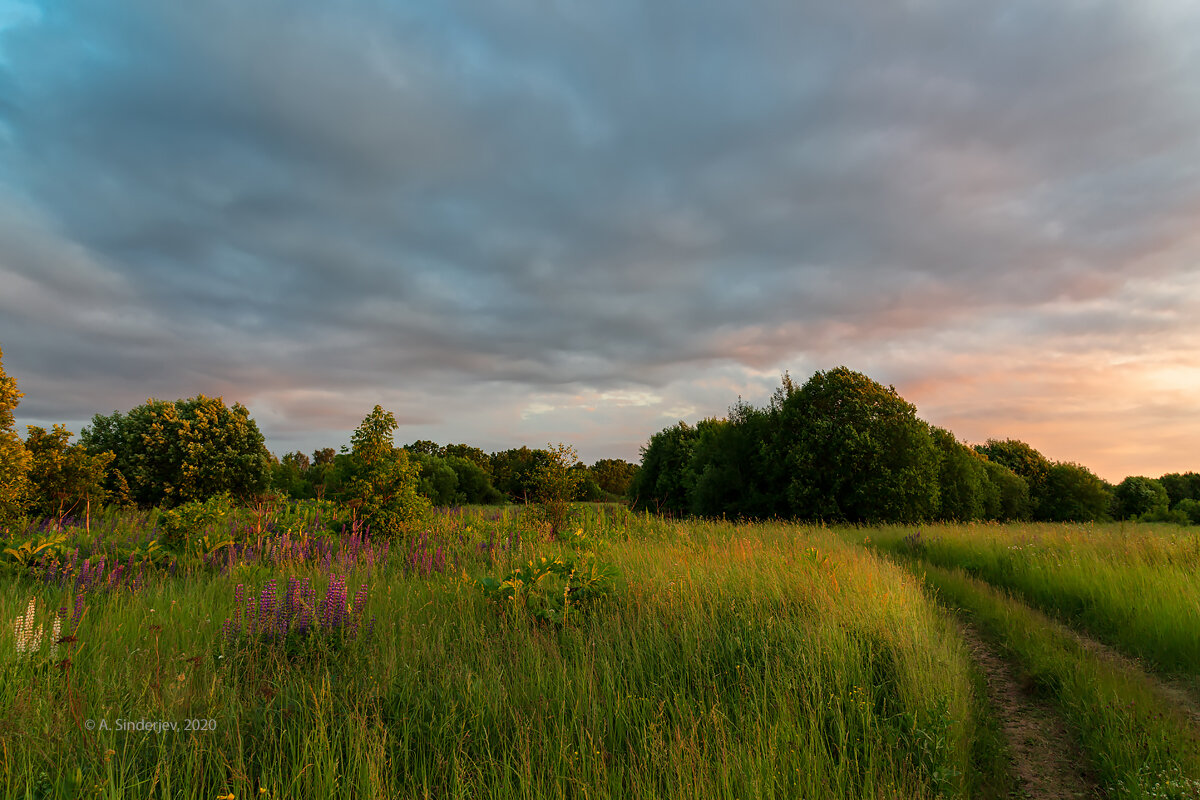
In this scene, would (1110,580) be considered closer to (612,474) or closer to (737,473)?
(737,473)

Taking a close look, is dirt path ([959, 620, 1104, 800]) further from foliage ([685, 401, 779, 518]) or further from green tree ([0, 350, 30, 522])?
foliage ([685, 401, 779, 518])

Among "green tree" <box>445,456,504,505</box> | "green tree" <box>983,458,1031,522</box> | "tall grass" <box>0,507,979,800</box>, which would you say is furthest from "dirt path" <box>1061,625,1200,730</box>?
"green tree" <box>445,456,504,505</box>

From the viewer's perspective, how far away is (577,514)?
16844 mm

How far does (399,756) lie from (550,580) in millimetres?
4273

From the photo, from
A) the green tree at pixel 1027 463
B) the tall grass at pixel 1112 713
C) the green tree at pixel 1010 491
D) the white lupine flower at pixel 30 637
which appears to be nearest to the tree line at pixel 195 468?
the white lupine flower at pixel 30 637

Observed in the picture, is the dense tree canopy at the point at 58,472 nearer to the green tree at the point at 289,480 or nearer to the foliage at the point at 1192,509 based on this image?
the green tree at the point at 289,480

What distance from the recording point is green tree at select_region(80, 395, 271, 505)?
77.3ft

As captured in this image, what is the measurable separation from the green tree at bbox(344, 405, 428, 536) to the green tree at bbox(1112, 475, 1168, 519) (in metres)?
64.8

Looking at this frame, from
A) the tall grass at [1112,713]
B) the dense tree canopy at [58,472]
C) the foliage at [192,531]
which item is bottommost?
the tall grass at [1112,713]

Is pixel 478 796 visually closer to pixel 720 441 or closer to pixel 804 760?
pixel 804 760

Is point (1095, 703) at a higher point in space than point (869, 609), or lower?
lower

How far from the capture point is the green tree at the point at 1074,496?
4497 cm

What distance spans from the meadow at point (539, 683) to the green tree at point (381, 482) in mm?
2598

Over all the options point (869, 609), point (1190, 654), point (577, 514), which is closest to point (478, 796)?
point (869, 609)
